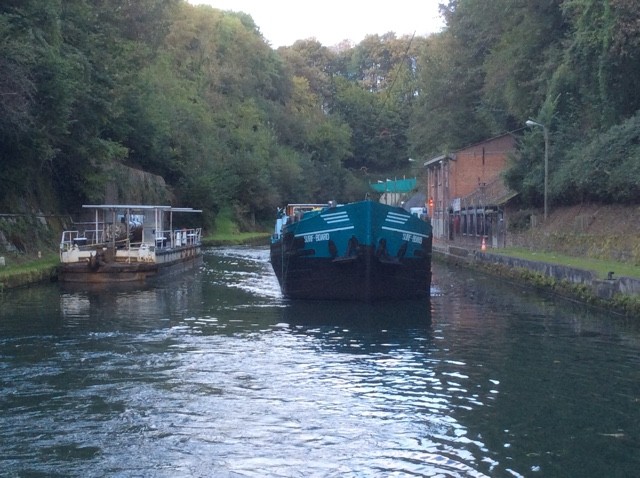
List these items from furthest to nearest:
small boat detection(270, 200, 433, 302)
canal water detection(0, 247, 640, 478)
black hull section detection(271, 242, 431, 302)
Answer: black hull section detection(271, 242, 431, 302)
small boat detection(270, 200, 433, 302)
canal water detection(0, 247, 640, 478)

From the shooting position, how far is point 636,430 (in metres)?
9.30

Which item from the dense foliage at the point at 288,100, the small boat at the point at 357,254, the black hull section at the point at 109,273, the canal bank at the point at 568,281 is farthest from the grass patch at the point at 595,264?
the black hull section at the point at 109,273

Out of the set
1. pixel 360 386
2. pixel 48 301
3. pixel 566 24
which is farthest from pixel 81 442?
pixel 566 24

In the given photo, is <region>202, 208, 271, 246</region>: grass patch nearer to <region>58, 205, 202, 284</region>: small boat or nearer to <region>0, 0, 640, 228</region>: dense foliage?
<region>0, 0, 640, 228</region>: dense foliage

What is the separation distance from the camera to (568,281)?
22.7 metres

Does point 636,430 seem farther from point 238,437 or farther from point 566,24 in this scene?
point 566,24

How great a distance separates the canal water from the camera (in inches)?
321

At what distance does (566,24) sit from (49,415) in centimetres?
3602

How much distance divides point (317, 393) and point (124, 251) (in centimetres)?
1936

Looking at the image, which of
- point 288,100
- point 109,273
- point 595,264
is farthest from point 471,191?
point 288,100

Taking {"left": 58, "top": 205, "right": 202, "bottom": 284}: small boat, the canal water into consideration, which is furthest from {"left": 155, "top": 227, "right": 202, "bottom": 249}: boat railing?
A: the canal water

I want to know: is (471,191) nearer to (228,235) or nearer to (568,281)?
(228,235)

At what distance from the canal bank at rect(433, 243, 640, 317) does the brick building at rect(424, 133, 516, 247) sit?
32.9 feet

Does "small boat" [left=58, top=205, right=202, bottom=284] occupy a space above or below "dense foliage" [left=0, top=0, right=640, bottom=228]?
below
